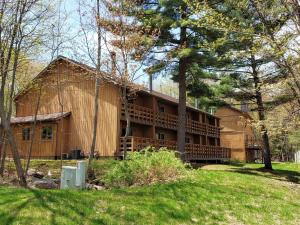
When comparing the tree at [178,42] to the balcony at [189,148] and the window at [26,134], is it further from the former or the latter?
the window at [26,134]

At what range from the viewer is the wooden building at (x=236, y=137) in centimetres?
4794

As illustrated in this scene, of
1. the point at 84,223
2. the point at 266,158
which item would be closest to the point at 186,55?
the point at 266,158

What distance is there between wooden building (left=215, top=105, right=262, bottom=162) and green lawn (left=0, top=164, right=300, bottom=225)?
36232 mm

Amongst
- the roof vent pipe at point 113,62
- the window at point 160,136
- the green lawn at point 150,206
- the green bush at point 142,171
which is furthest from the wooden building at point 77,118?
the green lawn at point 150,206

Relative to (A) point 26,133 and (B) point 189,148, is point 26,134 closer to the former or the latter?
(A) point 26,133

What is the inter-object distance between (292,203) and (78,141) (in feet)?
57.4

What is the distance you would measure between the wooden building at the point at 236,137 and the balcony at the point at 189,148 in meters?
7.70

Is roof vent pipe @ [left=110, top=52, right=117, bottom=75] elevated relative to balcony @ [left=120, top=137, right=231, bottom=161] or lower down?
elevated

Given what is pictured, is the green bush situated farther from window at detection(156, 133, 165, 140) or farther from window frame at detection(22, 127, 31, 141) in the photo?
window at detection(156, 133, 165, 140)

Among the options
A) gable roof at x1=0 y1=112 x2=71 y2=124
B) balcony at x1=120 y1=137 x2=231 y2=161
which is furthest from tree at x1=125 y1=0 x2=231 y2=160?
gable roof at x1=0 y1=112 x2=71 y2=124

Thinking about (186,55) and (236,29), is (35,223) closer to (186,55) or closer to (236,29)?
(236,29)

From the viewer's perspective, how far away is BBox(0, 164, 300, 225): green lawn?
25.4ft

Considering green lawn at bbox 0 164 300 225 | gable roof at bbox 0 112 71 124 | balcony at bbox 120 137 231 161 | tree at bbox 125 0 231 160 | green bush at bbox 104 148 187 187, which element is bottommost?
green lawn at bbox 0 164 300 225

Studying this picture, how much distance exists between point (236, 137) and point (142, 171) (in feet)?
128
